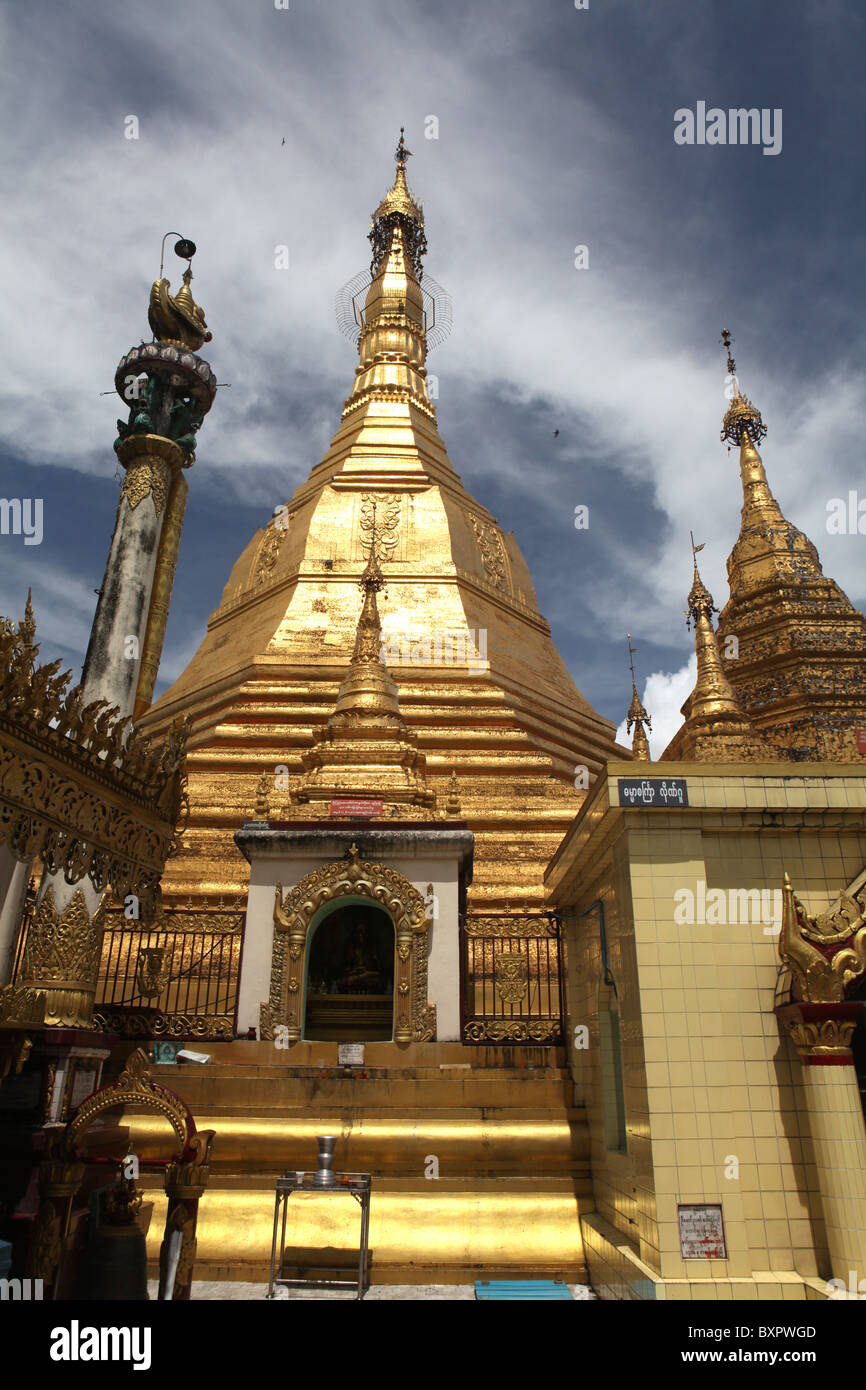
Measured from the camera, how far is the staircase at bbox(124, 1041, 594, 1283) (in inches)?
302

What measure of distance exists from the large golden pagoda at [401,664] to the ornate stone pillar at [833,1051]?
5881 millimetres

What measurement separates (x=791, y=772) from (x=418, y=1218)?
5.06m

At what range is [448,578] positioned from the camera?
2336cm

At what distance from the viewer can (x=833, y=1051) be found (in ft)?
19.5

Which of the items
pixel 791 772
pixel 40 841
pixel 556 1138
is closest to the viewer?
pixel 40 841

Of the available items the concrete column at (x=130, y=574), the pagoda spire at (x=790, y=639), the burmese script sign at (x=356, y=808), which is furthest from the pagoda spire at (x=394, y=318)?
the burmese script sign at (x=356, y=808)

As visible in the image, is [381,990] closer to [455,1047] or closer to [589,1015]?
[455,1047]

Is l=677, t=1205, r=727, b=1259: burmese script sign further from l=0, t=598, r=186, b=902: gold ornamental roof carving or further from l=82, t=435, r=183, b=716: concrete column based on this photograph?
l=82, t=435, r=183, b=716: concrete column

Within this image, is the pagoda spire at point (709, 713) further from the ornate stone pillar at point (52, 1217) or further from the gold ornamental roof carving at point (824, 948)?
the ornate stone pillar at point (52, 1217)


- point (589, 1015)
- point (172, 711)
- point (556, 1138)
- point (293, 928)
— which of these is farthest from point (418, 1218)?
point (172, 711)

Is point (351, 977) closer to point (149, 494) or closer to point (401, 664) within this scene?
point (149, 494)

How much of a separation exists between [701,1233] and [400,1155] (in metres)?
3.38

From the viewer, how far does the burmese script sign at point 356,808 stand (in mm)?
10930

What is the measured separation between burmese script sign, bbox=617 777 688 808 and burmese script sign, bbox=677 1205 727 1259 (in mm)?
2664
